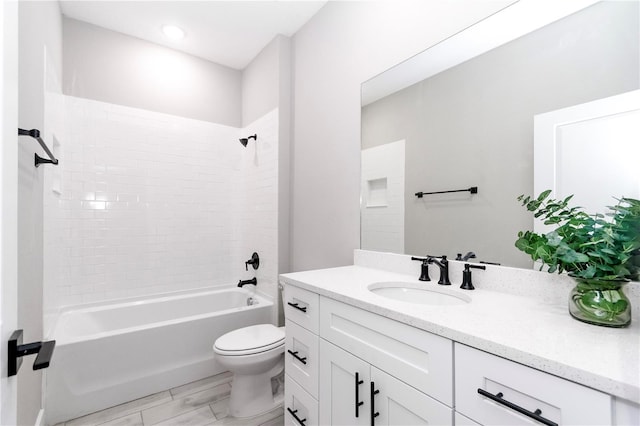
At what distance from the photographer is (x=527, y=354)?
647mm

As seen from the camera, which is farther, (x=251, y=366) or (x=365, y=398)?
(x=251, y=366)

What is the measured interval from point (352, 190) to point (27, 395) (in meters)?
1.90

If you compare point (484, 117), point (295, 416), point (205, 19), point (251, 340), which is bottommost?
point (295, 416)

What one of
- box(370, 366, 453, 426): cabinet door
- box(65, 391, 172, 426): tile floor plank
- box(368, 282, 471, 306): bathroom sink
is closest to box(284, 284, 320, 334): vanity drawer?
box(368, 282, 471, 306): bathroom sink

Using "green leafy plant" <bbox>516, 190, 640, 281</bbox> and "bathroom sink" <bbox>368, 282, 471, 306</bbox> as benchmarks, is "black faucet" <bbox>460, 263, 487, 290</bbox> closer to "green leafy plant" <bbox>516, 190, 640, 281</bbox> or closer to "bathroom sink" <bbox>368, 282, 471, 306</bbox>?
Result: "bathroom sink" <bbox>368, 282, 471, 306</bbox>

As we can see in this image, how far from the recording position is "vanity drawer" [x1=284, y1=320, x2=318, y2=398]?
131 cm

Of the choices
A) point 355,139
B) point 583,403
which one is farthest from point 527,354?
point 355,139

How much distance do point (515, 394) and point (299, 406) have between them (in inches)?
41.5

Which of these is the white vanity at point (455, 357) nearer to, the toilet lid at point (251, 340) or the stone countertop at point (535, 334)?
the stone countertop at point (535, 334)

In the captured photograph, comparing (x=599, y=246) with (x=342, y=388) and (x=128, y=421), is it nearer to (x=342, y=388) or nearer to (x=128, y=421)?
(x=342, y=388)

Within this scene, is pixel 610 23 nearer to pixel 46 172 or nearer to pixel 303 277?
pixel 303 277

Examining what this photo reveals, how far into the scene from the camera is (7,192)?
0.56 m

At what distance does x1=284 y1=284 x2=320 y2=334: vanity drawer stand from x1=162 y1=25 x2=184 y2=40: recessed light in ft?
7.86

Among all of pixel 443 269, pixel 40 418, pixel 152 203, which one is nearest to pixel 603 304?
pixel 443 269
